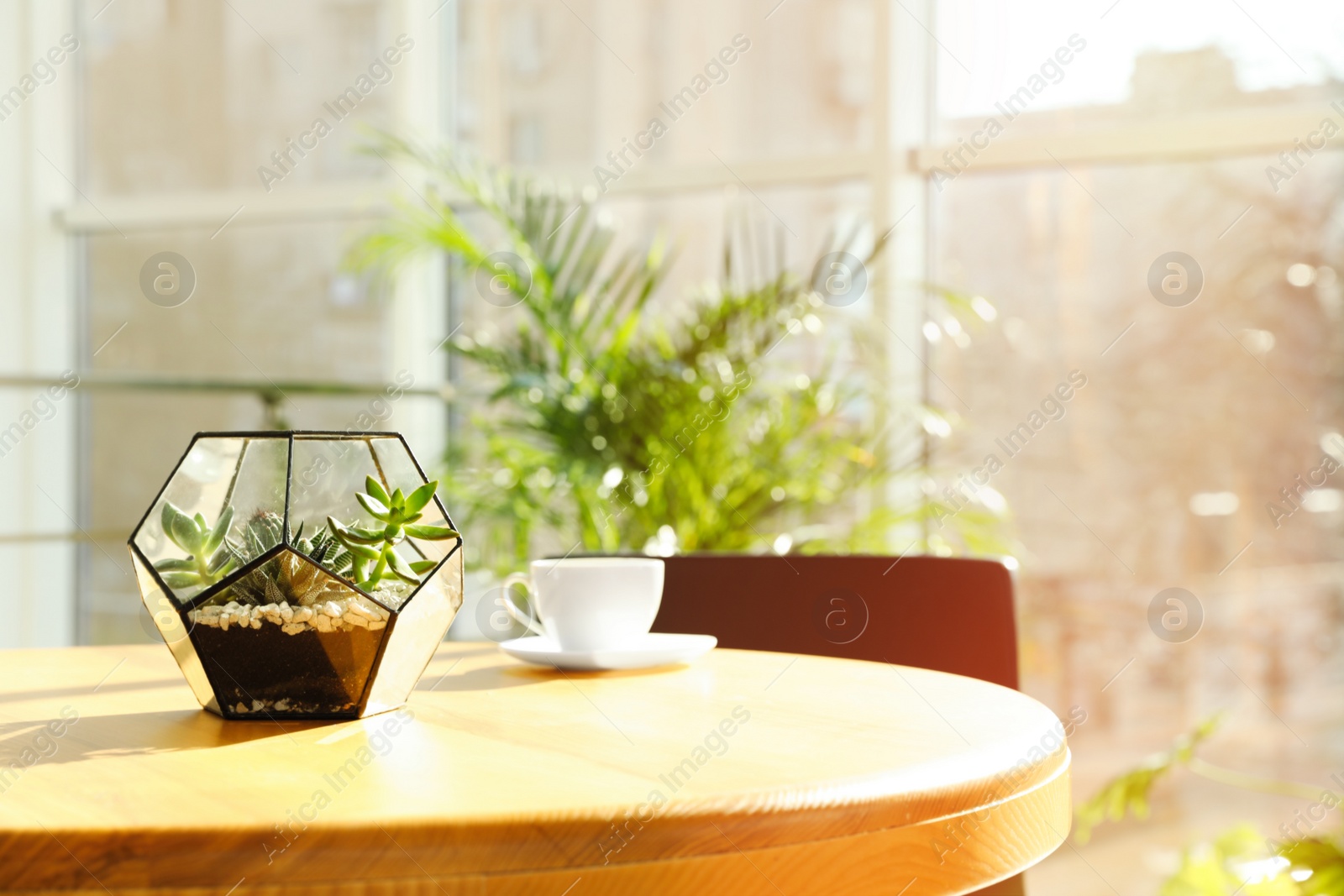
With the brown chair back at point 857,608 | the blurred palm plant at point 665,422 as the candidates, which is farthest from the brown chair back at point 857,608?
the blurred palm plant at point 665,422

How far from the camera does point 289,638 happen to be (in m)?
0.82

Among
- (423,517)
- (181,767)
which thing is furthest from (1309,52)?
(181,767)

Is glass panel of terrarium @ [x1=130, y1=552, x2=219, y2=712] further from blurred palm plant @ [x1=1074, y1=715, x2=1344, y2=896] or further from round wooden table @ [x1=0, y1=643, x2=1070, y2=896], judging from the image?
blurred palm plant @ [x1=1074, y1=715, x2=1344, y2=896]

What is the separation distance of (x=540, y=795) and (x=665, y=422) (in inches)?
80.7

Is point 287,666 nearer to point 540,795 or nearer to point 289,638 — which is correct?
point 289,638

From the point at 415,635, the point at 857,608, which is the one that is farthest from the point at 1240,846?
the point at 415,635

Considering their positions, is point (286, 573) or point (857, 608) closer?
point (286, 573)

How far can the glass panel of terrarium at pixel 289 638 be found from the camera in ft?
2.69

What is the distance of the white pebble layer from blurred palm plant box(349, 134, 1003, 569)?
5.86ft

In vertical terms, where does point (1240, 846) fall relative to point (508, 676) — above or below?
below

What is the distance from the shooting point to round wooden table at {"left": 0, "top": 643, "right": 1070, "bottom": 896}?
1.90 feet

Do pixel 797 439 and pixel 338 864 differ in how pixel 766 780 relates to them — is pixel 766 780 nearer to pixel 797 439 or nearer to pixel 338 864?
pixel 338 864

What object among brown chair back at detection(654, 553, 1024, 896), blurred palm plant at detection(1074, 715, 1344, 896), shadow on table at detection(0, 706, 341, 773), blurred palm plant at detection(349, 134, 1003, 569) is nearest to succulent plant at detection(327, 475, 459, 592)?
shadow on table at detection(0, 706, 341, 773)

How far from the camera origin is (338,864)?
0.57m
